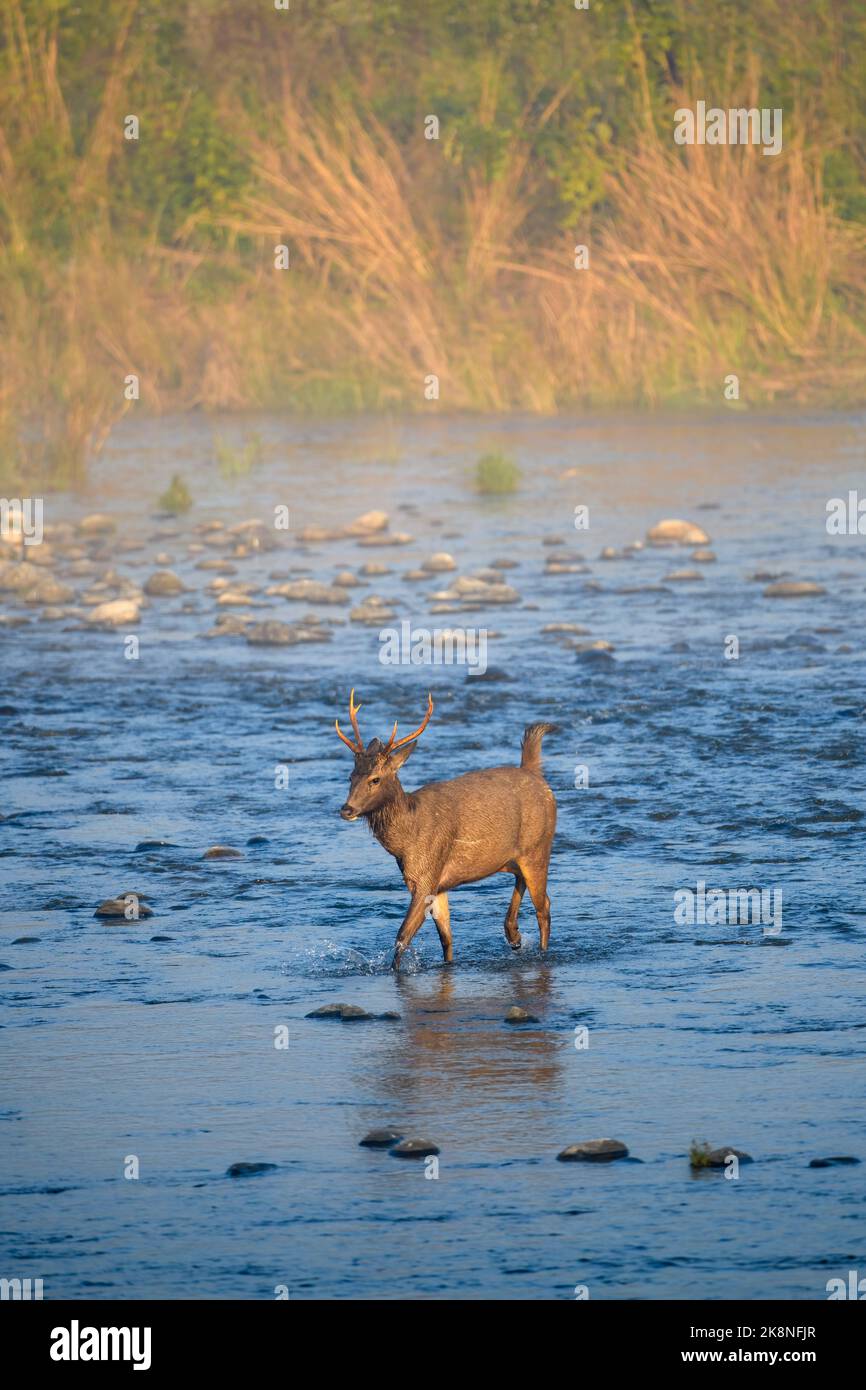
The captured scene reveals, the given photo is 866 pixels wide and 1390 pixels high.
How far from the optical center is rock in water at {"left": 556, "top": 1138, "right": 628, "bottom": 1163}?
281 inches

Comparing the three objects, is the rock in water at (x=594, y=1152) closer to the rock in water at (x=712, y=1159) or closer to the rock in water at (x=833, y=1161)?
the rock in water at (x=712, y=1159)

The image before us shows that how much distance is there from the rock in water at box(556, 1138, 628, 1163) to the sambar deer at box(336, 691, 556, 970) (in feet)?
6.82

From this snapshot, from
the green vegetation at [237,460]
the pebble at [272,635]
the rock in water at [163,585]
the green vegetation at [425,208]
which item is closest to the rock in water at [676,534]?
the rock in water at [163,585]

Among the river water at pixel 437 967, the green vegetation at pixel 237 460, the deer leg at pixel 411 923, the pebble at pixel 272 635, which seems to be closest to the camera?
the river water at pixel 437 967

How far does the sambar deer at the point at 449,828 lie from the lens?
930cm

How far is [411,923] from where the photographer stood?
363 inches

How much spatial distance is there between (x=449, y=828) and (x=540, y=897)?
1.44 ft

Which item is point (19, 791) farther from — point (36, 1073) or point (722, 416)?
point (722, 416)

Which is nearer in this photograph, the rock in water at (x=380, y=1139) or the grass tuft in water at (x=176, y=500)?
the rock in water at (x=380, y=1139)

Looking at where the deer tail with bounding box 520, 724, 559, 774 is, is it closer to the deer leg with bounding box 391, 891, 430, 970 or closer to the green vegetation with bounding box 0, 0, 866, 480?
the deer leg with bounding box 391, 891, 430, 970

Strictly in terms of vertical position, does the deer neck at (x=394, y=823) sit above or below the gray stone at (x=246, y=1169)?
above

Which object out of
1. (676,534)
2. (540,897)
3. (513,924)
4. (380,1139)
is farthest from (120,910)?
(676,534)

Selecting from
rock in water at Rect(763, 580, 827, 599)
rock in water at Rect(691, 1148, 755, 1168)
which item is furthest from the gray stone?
rock in water at Rect(763, 580, 827, 599)

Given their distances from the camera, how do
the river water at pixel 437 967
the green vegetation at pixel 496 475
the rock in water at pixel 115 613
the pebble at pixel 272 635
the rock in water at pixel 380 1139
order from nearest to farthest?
1. the river water at pixel 437 967
2. the rock in water at pixel 380 1139
3. the pebble at pixel 272 635
4. the rock in water at pixel 115 613
5. the green vegetation at pixel 496 475
